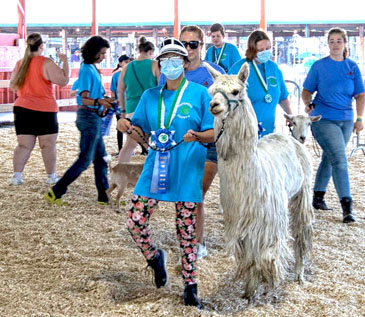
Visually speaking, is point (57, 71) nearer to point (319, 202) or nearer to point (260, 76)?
point (260, 76)

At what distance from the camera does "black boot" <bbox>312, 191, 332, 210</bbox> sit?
657 centimetres

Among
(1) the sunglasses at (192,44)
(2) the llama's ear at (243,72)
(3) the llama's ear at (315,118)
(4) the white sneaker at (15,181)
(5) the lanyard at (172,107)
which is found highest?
(1) the sunglasses at (192,44)

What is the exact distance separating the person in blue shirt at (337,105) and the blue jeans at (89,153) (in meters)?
2.25

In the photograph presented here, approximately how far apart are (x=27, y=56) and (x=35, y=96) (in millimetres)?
486

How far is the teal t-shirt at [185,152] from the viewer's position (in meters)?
3.63

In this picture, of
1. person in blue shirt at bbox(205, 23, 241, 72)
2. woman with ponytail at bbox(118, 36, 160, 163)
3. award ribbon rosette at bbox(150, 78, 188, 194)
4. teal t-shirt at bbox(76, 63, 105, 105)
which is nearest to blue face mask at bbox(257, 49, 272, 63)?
award ribbon rosette at bbox(150, 78, 188, 194)

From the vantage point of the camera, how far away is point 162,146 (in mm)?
3590

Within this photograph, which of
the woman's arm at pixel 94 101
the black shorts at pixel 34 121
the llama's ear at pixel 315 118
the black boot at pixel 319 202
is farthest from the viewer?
the black shorts at pixel 34 121

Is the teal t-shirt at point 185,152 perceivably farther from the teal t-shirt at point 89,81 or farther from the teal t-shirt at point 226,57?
the teal t-shirt at point 226,57

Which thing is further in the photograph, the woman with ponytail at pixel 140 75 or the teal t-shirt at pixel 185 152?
the woman with ponytail at pixel 140 75

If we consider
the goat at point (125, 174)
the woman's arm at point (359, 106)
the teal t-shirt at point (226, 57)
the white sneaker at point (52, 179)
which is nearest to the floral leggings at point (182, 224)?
the goat at point (125, 174)

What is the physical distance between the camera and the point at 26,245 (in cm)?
518

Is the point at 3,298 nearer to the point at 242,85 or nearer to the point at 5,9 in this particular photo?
the point at 242,85

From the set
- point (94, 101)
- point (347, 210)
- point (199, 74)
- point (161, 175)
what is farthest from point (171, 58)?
point (347, 210)
